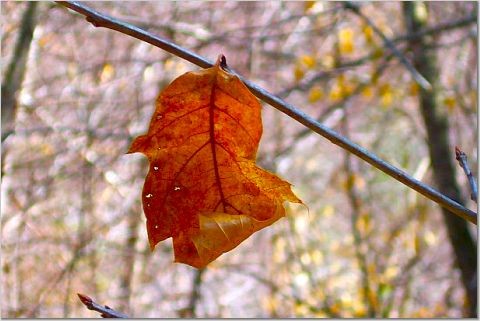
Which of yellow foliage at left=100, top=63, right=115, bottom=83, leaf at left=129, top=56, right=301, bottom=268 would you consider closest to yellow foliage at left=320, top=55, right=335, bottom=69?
yellow foliage at left=100, top=63, right=115, bottom=83

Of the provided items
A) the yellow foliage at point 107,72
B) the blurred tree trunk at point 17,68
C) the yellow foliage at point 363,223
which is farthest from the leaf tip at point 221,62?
the yellow foliage at point 363,223

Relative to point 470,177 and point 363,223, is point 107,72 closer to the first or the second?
point 363,223

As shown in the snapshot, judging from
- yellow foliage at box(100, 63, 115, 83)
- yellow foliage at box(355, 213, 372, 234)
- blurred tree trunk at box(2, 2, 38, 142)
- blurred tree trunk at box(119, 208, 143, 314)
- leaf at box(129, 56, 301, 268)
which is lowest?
leaf at box(129, 56, 301, 268)

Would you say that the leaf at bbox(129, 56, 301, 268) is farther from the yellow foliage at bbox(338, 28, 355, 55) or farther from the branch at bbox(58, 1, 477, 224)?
the yellow foliage at bbox(338, 28, 355, 55)

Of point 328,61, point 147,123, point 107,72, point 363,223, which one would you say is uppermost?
point 328,61

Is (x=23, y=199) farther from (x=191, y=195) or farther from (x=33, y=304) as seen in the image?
(x=191, y=195)

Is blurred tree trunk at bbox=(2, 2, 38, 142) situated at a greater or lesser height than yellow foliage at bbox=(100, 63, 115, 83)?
lesser

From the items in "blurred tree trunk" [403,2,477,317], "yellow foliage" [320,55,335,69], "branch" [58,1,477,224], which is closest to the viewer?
"branch" [58,1,477,224]

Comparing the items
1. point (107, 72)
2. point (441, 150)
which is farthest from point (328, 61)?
point (107, 72)
